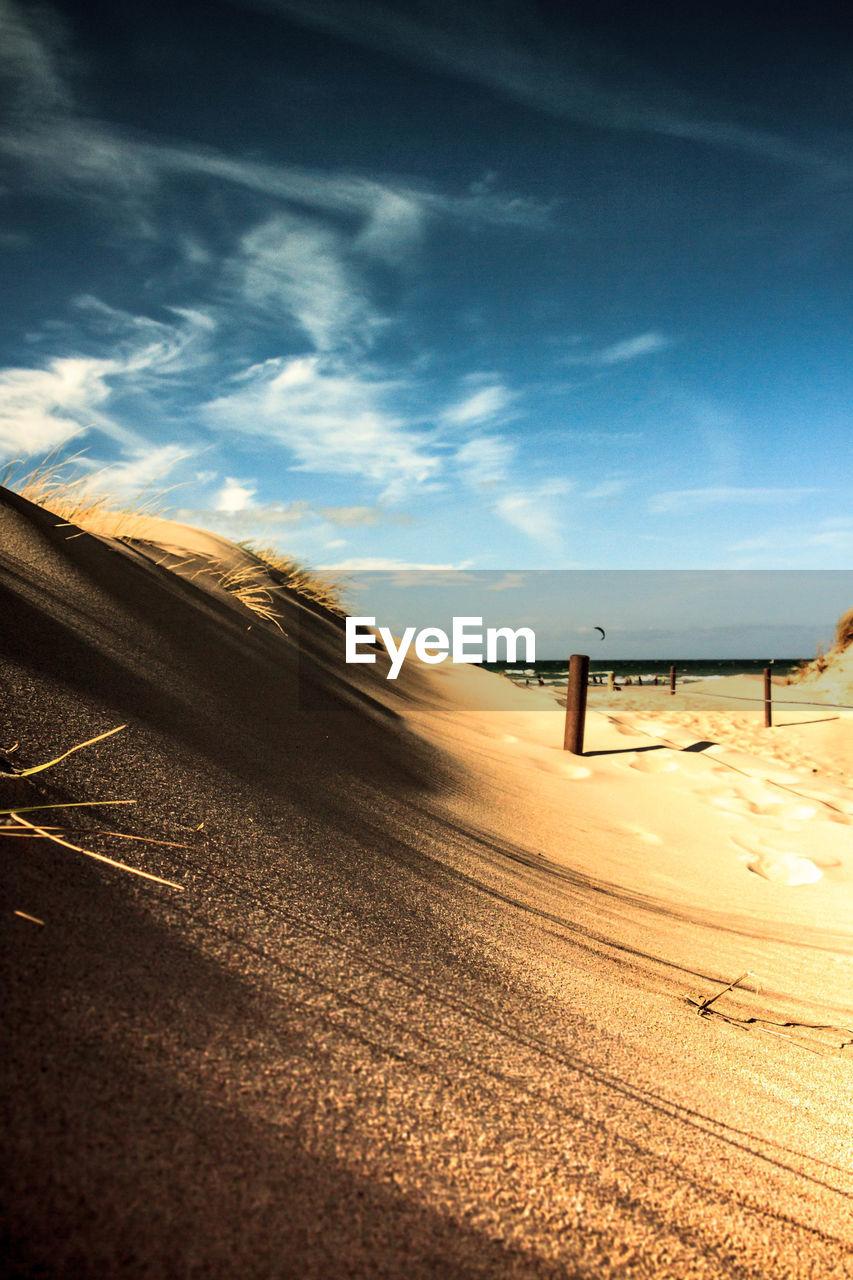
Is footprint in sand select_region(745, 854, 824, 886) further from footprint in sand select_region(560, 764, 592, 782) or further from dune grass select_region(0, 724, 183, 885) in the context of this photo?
dune grass select_region(0, 724, 183, 885)

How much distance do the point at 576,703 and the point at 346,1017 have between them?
4.79 m

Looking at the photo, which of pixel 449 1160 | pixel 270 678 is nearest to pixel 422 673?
pixel 270 678

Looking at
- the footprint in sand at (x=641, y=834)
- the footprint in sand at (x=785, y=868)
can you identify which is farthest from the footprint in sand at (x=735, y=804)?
the footprint in sand at (x=641, y=834)

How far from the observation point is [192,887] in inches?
47.2

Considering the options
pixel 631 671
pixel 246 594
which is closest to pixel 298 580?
pixel 246 594

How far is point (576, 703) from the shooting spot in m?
5.59

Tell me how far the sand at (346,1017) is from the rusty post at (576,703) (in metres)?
2.60

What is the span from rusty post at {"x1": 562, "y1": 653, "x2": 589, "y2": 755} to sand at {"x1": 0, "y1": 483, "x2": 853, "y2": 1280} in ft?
8.53

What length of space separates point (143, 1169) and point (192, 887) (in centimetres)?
60

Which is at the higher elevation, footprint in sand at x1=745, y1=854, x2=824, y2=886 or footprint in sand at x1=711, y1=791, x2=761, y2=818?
footprint in sand at x1=711, y1=791, x2=761, y2=818

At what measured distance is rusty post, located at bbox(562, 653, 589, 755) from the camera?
552 centimetres

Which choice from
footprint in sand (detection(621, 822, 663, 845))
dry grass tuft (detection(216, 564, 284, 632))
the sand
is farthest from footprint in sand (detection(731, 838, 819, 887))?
dry grass tuft (detection(216, 564, 284, 632))

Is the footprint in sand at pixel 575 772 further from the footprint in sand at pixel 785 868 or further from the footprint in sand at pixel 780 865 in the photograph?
the footprint in sand at pixel 785 868

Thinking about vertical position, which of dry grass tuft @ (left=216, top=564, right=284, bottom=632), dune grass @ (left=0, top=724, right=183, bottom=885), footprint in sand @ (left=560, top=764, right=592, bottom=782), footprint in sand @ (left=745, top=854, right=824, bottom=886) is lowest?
→ footprint in sand @ (left=745, top=854, right=824, bottom=886)
